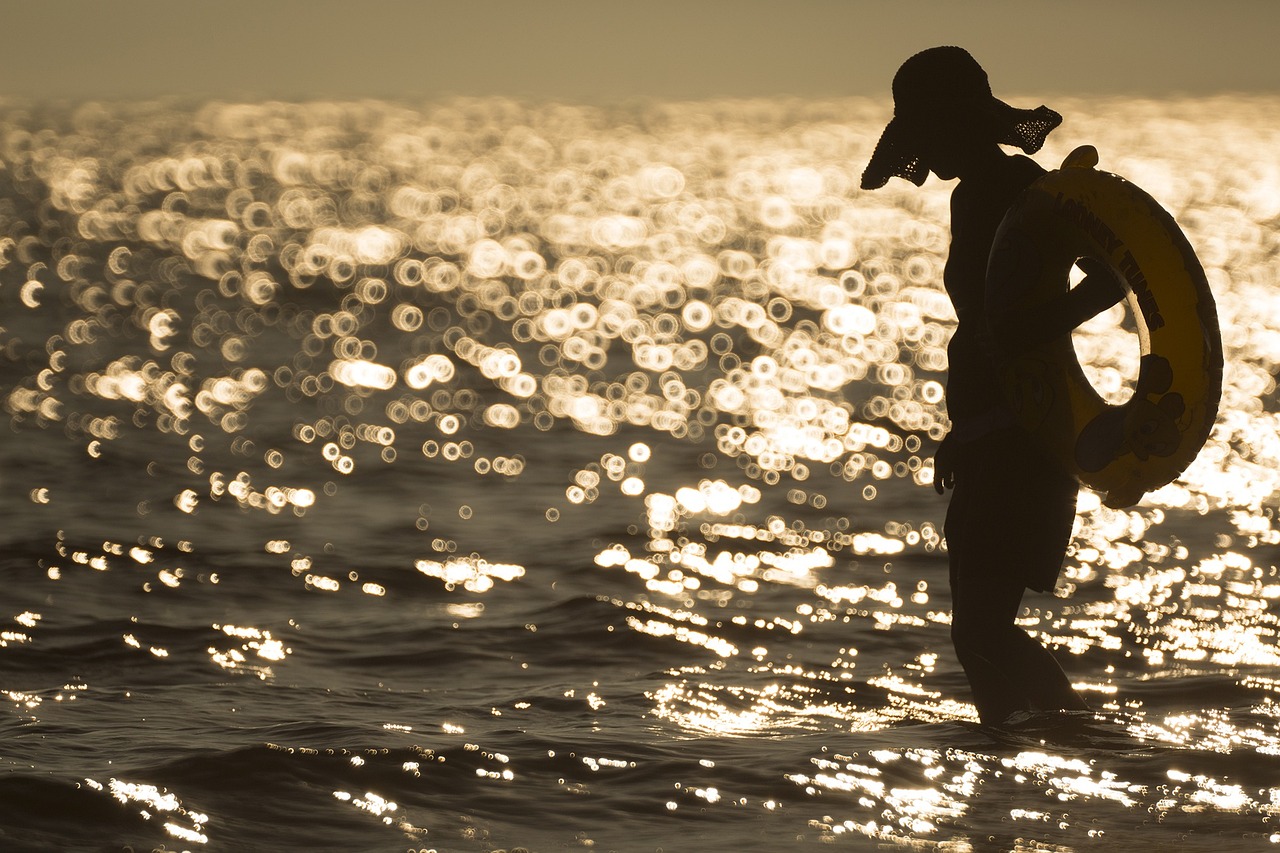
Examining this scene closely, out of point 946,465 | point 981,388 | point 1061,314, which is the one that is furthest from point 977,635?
point 1061,314

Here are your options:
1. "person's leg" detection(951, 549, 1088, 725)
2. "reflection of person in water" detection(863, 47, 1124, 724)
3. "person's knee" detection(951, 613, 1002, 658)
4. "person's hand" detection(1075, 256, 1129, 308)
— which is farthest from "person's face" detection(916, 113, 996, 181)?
"person's knee" detection(951, 613, 1002, 658)

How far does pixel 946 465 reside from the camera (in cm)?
647

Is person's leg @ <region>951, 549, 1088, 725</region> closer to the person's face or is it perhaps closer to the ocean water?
the ocean water

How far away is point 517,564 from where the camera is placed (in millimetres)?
11227

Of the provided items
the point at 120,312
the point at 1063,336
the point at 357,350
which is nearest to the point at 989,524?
the point at 1063,336

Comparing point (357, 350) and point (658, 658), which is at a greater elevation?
point (357, 350)

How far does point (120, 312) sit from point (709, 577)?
70.0ft

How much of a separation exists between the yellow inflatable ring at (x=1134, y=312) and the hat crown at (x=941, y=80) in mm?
414

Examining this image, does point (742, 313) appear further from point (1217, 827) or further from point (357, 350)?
point (1217, 827)

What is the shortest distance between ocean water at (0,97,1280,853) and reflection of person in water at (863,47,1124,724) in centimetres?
14

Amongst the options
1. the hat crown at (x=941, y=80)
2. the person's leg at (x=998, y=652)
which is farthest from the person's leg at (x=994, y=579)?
the hat crown at (x=941, y=80)

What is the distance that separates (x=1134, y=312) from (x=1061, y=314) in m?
0.27

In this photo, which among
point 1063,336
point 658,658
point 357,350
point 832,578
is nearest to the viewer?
point 1063,336

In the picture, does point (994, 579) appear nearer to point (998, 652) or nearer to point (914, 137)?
point (998, 652)
